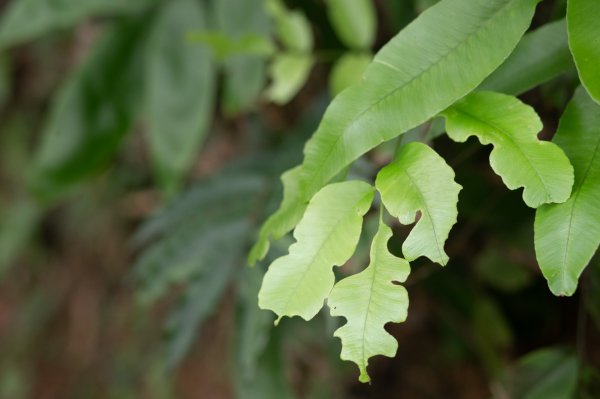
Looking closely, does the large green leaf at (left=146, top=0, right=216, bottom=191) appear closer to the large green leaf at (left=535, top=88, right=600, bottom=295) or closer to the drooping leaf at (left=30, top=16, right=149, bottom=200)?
the drooping leaf at (left=30, top=16, right=149, bottom=200)

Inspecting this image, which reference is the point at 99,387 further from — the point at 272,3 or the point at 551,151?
the point at 551,151

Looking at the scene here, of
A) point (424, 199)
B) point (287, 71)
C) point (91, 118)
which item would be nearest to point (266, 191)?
point (287, 71)

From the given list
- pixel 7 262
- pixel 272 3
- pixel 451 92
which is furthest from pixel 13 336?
pixel 451 92

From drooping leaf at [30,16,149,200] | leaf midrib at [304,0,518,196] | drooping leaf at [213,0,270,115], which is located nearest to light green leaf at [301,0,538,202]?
leaf midrib at [304,0,518,196]

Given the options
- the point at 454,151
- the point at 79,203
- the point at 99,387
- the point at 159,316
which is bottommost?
the point at 99,387

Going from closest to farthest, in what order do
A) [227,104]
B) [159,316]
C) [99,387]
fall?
[227,104], [159,316], [99,387]

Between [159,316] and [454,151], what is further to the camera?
[159,316]
